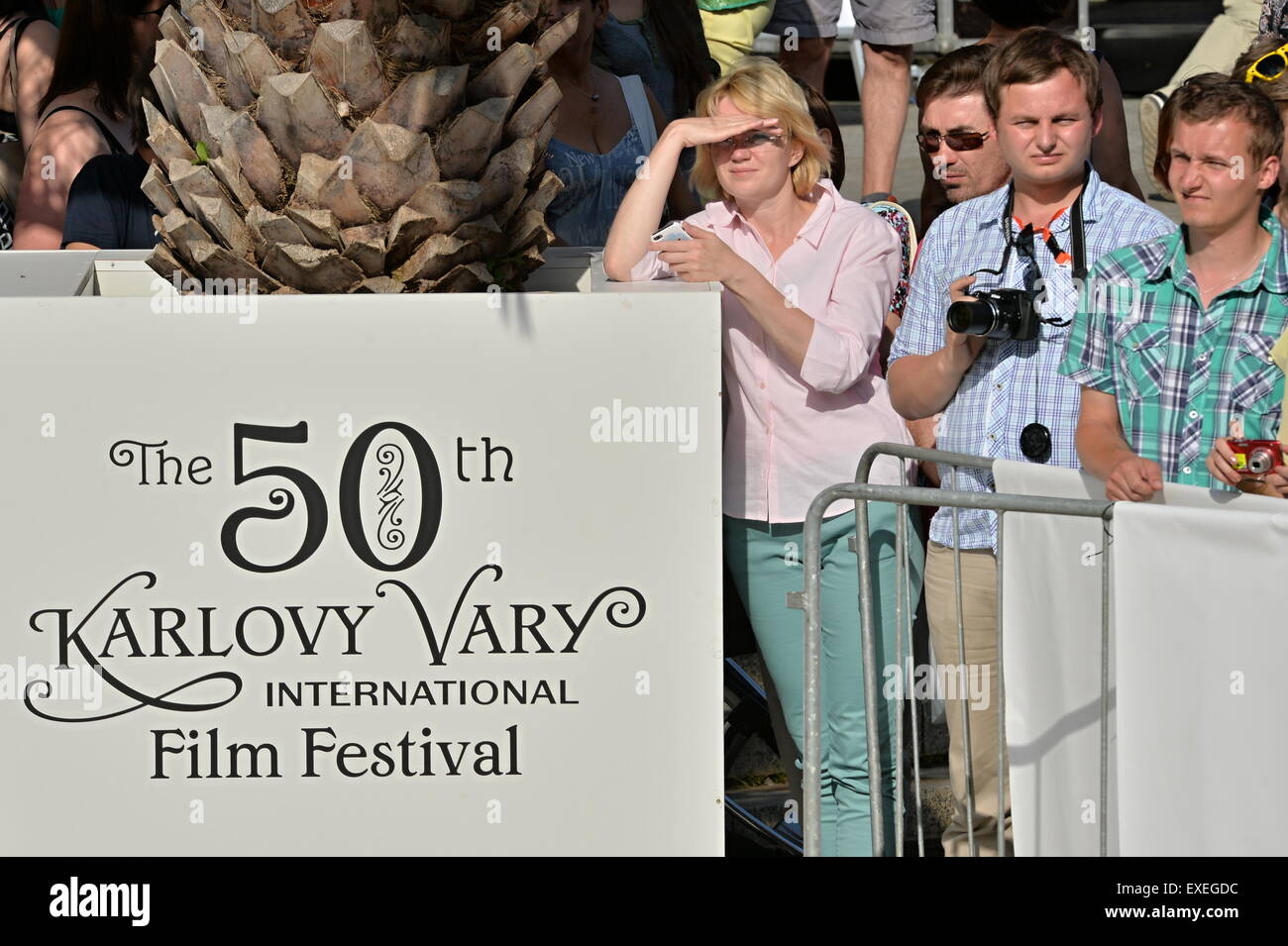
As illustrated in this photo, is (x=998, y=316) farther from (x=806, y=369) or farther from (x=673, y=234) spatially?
(x=673, y=234)

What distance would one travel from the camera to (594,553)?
2.96 metres

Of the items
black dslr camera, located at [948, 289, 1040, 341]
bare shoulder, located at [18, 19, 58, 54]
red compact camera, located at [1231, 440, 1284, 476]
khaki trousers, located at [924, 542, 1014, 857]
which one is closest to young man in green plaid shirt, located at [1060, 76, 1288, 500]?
black dslr camera, located at [948, 289, 1040, 341]

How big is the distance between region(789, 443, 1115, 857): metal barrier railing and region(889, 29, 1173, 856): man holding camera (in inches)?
4.2

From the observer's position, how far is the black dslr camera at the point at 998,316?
3.46 m

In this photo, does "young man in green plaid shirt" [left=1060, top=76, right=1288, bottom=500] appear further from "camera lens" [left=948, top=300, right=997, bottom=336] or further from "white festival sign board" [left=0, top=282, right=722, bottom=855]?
"white festival sign board" [left=0, top=282, right=722, bottom=855]

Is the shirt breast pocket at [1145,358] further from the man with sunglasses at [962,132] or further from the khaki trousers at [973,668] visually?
the man with sunglasses at [962,132]

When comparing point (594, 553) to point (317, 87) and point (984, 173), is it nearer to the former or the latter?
point (317, 87)

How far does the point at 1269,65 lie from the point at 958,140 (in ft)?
2.53

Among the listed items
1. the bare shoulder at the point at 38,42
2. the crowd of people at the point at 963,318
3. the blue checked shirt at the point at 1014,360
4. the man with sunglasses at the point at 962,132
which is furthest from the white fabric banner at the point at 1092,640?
the bare shoulder at the point at 38,42

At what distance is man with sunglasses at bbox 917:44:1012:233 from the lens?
4262 millimetres

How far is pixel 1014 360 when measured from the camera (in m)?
3.67

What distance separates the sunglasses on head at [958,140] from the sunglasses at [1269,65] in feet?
2.14

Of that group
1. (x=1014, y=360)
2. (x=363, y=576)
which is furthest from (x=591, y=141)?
(x=363, y=576)
